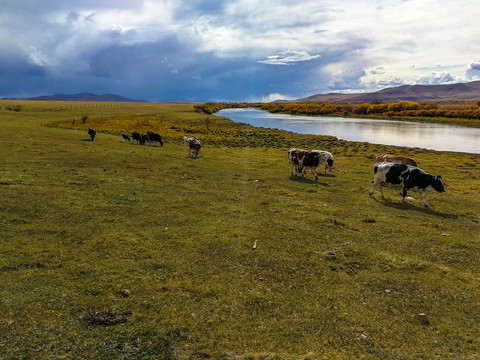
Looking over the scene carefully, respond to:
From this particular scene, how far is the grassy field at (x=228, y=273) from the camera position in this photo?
17.6 feet

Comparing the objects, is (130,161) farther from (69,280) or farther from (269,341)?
(269,341)

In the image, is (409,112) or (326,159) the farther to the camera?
(409,112)

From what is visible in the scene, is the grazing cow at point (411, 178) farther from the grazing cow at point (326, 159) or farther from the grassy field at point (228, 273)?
the grazing cow at point (326, 159)

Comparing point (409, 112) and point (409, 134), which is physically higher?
point (409, 112)

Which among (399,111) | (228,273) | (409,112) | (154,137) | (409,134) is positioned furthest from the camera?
(399,111)

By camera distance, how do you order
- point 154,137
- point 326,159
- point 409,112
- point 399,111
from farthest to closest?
point 399,111 < point 409,112 < point 154,137 < point 326,159

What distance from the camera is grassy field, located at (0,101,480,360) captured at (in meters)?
5.38

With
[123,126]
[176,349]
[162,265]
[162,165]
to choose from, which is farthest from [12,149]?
[123,126]

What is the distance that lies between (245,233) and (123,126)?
48.8 meters

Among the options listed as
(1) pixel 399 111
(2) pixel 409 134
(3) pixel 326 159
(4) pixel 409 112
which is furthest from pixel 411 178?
(1) pixel 399 111

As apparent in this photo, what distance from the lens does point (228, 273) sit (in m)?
7.78

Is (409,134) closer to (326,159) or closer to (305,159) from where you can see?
(326,159)

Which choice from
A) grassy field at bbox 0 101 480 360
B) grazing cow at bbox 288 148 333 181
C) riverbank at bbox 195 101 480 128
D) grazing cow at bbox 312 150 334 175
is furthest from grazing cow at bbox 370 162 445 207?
riverbank at bbox 195 101 480 128

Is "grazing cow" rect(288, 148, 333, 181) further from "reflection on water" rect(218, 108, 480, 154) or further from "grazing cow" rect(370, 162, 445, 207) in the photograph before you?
"reflection on water" rect(218, 108, 480, 154)
